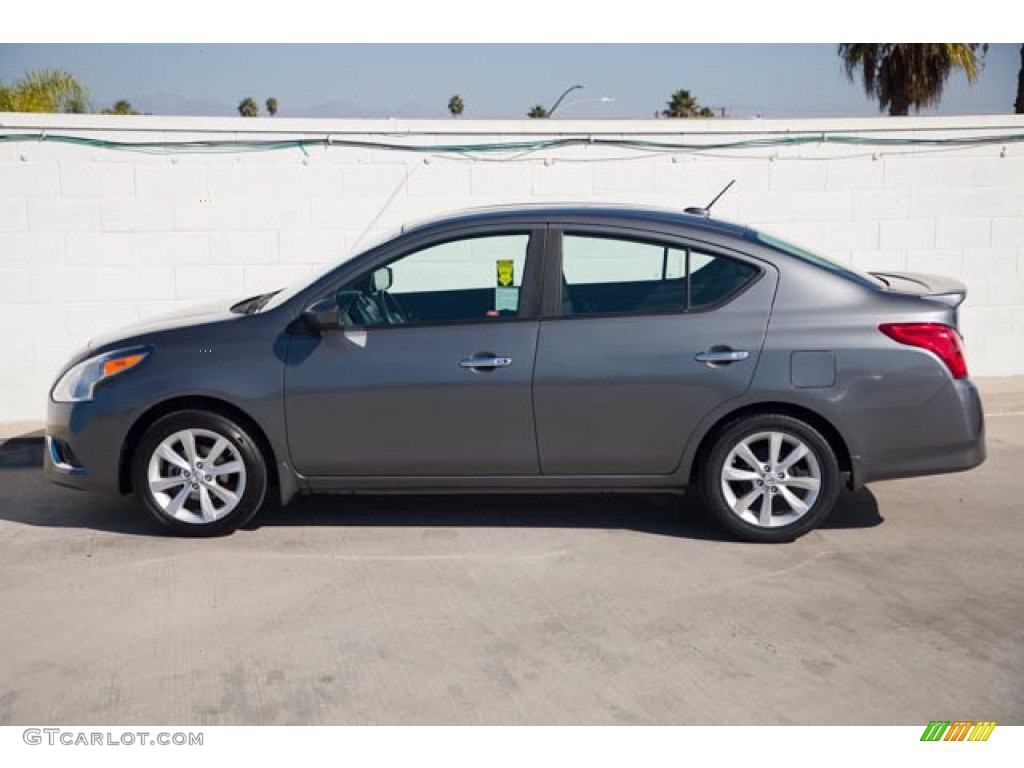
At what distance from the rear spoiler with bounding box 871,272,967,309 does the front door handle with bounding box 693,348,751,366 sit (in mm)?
848

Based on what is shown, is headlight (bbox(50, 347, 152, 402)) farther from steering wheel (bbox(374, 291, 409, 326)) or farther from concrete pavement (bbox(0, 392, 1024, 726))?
steering wheel (bbox(374, 291, 409, 326))

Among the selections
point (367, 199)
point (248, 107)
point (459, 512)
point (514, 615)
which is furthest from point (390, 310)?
point (248, 107)

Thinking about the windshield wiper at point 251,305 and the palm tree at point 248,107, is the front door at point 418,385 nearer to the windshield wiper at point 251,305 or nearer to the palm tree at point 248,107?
the windshield wiper at point 251,305

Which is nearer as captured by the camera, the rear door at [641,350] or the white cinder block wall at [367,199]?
the rear door at [641,350]

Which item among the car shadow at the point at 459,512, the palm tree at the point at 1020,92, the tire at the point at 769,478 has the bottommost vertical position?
the car shadow at the point at 459,512

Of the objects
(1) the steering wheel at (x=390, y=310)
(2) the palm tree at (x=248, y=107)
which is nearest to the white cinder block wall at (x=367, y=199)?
(1) the steering wheel at (x=390, y=310)

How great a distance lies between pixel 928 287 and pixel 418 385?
2.71 meters

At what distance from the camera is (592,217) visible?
597 cm

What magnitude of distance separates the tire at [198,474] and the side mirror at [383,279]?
0.99m

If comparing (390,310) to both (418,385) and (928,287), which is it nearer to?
(418,385)

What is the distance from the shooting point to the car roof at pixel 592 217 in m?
5.96

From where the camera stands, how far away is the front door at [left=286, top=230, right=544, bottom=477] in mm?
5793

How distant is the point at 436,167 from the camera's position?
9.31 metres

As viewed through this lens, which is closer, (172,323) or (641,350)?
(641,350)
